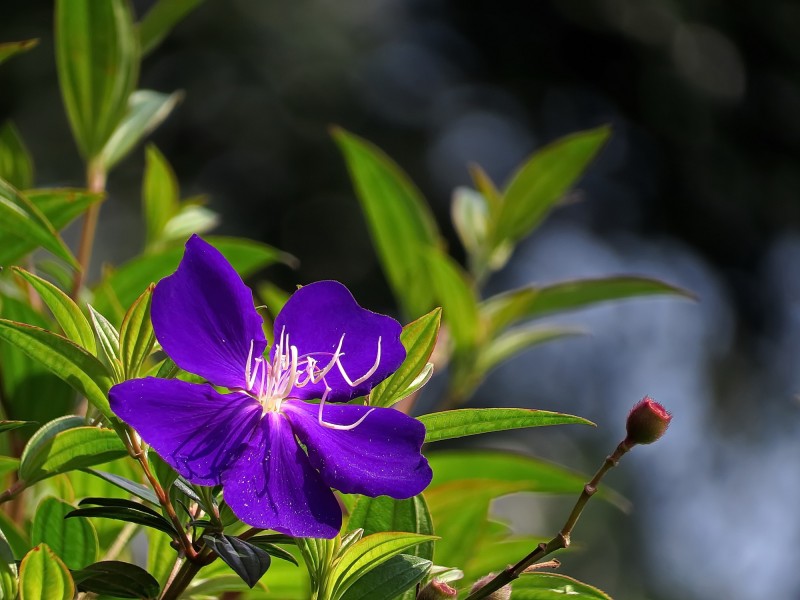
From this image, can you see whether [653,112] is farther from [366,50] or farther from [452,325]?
[452,325]

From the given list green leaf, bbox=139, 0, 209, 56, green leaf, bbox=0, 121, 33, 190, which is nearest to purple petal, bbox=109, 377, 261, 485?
green leaf, bbox=0, 121, 33, 190

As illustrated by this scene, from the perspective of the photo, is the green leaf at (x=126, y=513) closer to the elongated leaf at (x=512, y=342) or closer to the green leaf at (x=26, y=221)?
the green leaf at (x=26, y=221)

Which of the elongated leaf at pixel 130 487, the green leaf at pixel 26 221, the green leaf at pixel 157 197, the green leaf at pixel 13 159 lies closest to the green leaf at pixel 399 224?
the green leaf at pixel 157 197

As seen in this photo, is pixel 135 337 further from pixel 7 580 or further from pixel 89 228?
pixel 89 228

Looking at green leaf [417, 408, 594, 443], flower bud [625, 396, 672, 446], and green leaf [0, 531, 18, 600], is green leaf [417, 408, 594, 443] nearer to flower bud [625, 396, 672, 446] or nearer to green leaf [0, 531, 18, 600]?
flower bud [625, 396, 672, 446]

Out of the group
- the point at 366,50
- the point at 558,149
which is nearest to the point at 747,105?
the point at 366,50

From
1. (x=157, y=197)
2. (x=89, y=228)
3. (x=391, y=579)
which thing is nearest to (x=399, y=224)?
(x=157, y=197)

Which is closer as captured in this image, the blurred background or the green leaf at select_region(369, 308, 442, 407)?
the green leaf at select_region(369, 308, 442, 407)
